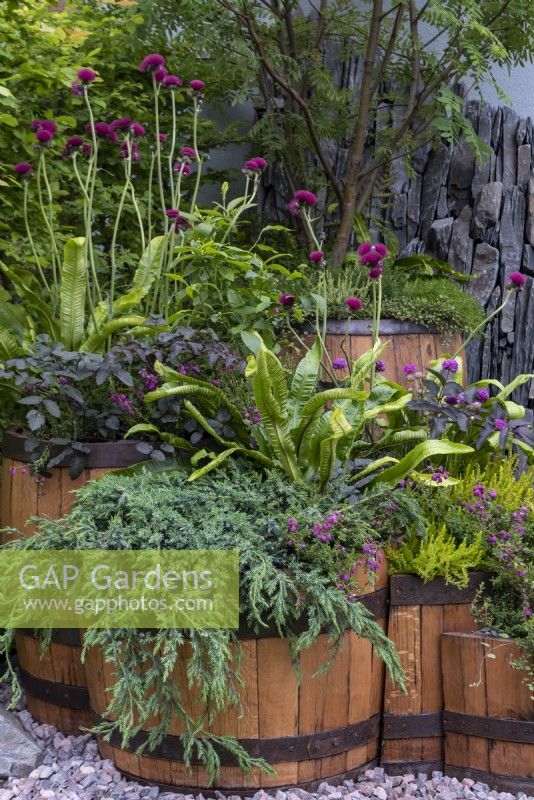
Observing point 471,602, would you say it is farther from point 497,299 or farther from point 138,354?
point 497,299

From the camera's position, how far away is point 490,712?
2486 millimetres

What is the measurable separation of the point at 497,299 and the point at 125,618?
8.75 feet

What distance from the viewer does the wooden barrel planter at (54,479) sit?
2631mm

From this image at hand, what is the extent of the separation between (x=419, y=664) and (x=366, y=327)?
1.26 metres

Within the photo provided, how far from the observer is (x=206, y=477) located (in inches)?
102

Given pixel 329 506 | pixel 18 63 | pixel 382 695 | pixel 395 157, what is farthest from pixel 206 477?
pixel 395 157

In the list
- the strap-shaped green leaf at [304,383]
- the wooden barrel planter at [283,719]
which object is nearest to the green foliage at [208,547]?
the wooden barrel planter at [283,719]

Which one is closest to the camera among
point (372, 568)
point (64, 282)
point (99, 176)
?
point (372, 568)

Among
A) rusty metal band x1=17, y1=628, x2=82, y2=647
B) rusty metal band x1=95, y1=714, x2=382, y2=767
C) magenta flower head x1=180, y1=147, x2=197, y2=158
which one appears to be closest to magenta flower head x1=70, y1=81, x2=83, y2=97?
magenta flower head x1=180, y1=147, x2=197, y2=158

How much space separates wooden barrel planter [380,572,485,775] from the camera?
256 cm

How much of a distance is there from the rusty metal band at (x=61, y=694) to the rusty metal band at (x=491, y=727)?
3.67 feet

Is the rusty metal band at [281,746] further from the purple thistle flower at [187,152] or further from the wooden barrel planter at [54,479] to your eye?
the purple thistle flower at [187,152]

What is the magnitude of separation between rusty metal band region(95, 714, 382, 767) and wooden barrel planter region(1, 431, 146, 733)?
316 millimetres

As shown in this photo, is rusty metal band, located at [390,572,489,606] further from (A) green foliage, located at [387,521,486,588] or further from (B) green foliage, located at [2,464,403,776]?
(B) green foliage, located at [2,464,403,776]
